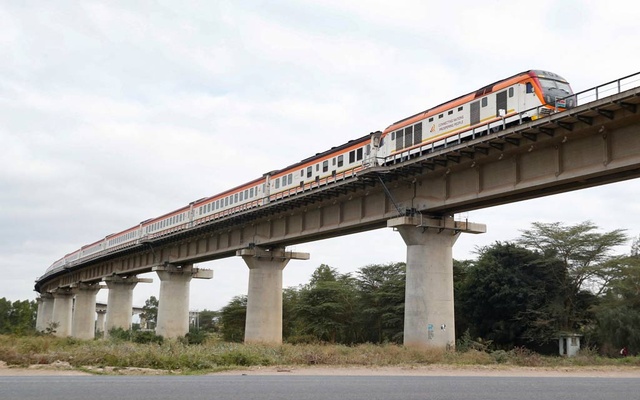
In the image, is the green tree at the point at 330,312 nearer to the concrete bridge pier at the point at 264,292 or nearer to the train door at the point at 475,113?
the concrete bridge pier at the point at 264,292

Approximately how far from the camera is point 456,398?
12.5m

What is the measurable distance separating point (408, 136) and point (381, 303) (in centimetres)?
3103

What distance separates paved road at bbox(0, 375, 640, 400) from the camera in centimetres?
1249

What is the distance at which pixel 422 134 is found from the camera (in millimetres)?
32625

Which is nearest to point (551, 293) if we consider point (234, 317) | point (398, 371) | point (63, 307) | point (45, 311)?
point (398, 371)

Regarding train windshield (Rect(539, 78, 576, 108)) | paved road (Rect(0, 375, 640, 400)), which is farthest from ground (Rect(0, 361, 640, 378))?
train windshield (Rect(539, 78, 576, 108))

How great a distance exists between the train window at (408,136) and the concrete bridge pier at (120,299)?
54.5 meters

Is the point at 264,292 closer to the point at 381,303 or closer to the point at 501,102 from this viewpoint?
→ the point at 381,303

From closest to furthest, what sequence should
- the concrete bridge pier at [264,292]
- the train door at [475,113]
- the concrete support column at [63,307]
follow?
the train door at [475,113] < the concrete bridge pier at [264,292] < the concrete support column at [63,307]

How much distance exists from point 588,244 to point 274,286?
79.7 feet

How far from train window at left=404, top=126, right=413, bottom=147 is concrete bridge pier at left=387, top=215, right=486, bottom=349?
4.03 meters

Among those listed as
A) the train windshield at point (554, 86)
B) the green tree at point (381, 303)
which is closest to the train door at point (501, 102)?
the train windshield at point (554, 86)

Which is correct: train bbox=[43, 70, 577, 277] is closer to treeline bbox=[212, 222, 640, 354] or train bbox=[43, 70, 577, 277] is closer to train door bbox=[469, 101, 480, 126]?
train door bbox=[469, 101, 480, 126]

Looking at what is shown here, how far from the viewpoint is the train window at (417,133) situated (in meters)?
32.8
